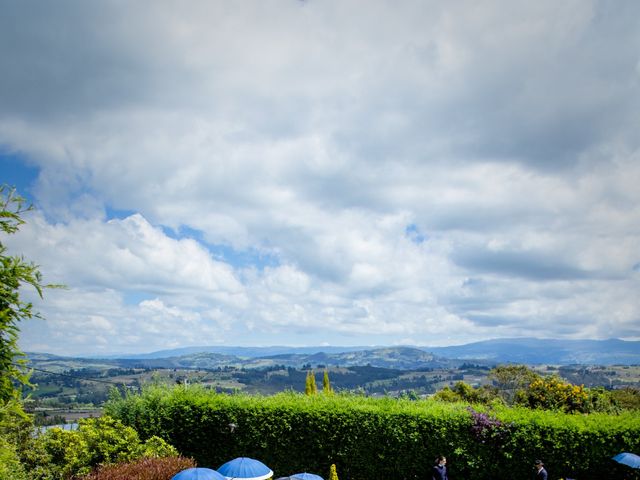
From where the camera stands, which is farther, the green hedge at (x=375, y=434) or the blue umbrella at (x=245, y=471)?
the green hedge at (x=375, y=434)

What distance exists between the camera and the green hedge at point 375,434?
54.2ft

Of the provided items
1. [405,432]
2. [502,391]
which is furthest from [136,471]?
[502,391]

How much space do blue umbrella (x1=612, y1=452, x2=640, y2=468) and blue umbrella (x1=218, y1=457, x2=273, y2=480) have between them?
11.5m

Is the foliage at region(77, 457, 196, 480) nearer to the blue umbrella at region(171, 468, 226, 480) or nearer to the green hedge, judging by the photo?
the blue umbrella at region(171, 468, 226, 480)

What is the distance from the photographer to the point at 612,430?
16.6m

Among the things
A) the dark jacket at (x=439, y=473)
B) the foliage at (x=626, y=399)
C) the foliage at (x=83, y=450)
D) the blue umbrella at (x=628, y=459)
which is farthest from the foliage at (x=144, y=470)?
the foliage at (x=626, y=399)

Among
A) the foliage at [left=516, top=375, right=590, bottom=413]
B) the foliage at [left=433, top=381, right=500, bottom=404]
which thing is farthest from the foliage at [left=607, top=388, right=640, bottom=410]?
the foliage at [left=433, top=381, right=500, bottom=404]

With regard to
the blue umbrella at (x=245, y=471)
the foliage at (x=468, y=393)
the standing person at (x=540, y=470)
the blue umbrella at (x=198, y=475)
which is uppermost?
the blue umbrella at (x=198, y=475)

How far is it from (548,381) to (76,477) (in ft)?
94.8

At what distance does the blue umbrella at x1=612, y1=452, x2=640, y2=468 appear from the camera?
1547 cm

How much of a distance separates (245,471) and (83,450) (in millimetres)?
7453

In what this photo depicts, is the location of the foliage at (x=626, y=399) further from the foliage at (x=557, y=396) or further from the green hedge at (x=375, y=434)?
the green hedge at (x=375, y=434)

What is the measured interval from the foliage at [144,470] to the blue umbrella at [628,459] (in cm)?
1450

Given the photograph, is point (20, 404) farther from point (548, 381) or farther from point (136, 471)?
point (548, 381)
